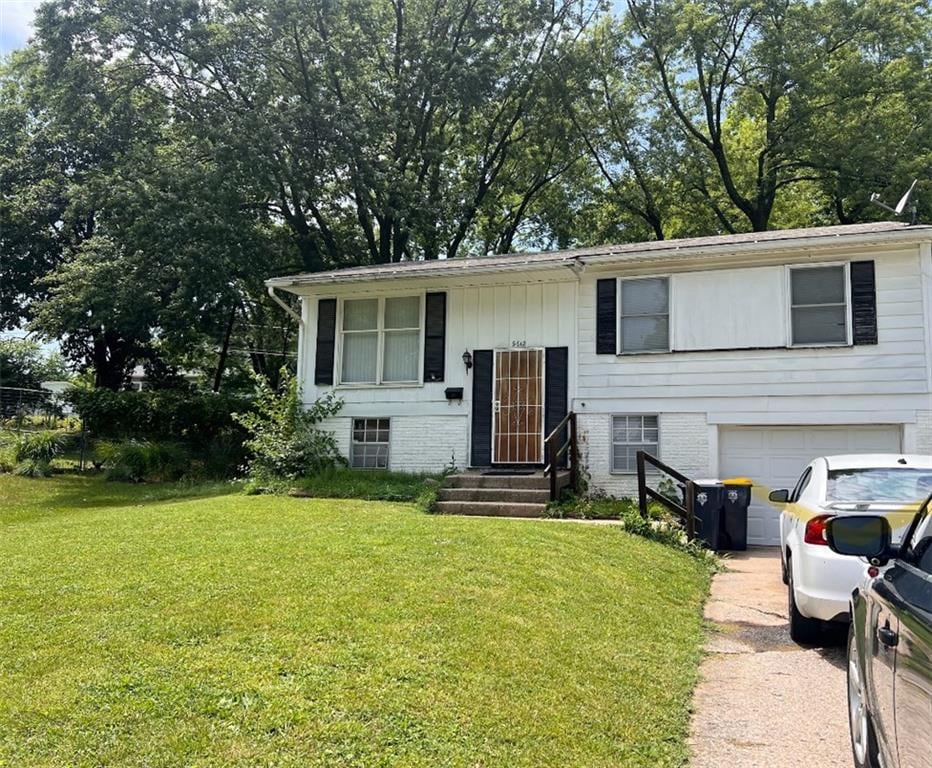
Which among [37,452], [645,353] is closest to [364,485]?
[645,353]

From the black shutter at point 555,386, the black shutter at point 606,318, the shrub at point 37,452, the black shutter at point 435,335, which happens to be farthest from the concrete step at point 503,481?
the shrub at point 37,452

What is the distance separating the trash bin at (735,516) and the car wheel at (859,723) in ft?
23.6

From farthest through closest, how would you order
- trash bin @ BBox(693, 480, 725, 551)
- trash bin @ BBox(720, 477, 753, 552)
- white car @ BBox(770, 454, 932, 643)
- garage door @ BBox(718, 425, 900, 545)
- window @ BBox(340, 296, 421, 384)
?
1. window @ BBox(340, 296, 421, 384)
2. garage door @ BBox(718, 425, 900, 545)
3. trash bin @ BBox(720, 477, 753, 552)
4. trash bin @ BBox(693, 480, 725, 551)
5. white car @ BBox(770, 454, 932, 643)

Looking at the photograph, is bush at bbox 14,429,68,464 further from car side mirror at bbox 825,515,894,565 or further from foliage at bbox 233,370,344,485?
car side mirror at bbox 825,515,894,565

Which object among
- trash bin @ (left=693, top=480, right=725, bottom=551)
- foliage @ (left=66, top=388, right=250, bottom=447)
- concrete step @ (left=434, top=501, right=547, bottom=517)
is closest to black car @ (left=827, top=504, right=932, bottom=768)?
trash bin @ (left=693, top=480, right=725, bottom=551)

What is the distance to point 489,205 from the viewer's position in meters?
27.4

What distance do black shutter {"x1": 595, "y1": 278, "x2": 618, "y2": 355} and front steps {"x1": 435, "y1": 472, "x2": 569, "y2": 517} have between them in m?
2.50

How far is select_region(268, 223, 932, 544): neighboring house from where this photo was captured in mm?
12266

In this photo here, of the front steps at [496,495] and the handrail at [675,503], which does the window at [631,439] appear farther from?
the handrail at [675,503]

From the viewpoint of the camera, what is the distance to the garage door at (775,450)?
12.2 metres

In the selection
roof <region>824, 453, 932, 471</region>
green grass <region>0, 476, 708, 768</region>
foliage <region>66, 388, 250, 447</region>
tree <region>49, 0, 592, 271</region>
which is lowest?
green grass <region>0, 476, 708, 768</region>

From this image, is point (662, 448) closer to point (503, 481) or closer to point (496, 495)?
point (503, 481)

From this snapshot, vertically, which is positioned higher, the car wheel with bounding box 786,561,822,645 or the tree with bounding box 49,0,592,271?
the tree with bounding box 49,0,592,271

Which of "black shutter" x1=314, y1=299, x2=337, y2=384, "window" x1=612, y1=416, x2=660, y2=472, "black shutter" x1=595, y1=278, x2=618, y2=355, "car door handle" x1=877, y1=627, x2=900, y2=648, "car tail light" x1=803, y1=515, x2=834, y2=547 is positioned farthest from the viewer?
"black shutter" x1=314, y1=299, x2=337, y2=384
